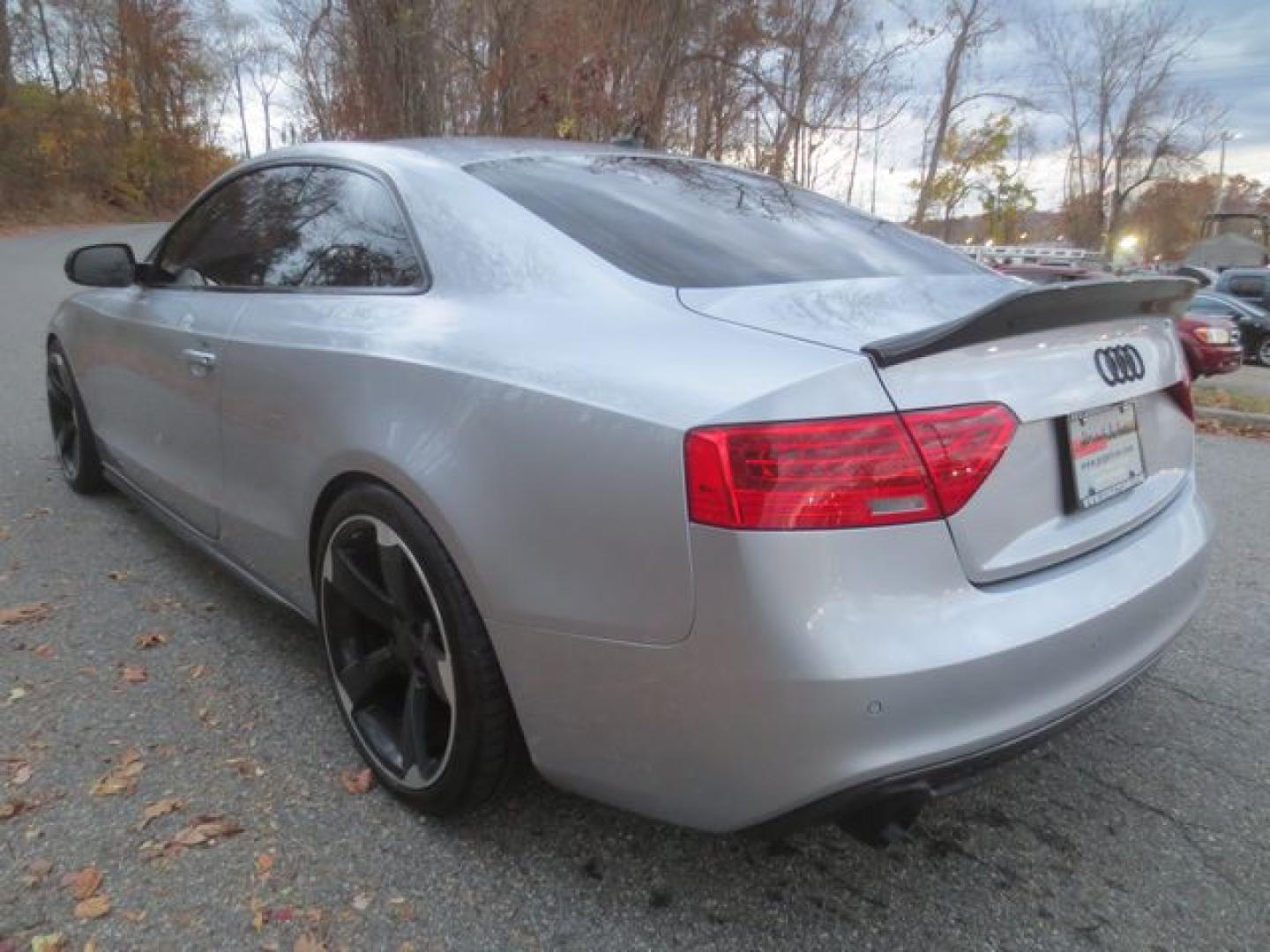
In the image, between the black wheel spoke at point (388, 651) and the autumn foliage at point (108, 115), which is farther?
the autumn foliage at point (108, 115)

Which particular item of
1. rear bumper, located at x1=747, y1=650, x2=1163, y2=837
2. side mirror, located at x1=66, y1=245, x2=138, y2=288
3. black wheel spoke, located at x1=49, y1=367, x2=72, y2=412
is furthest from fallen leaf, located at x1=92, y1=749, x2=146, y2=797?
black wheel spoke, located at x1=49, y1=367, x2=72, y2=412

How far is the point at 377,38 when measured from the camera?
9.53 meters

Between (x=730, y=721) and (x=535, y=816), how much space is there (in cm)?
79

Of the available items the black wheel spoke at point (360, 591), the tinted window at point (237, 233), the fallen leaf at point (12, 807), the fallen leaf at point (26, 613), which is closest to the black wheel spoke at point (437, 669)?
the black wheel spoke at point (360, 591)

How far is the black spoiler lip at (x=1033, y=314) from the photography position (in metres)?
1.50

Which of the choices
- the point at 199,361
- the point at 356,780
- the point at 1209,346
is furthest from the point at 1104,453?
the point at 1209,346

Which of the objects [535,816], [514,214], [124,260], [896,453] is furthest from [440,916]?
[124,260]

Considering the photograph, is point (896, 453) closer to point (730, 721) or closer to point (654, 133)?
point (730, 721)

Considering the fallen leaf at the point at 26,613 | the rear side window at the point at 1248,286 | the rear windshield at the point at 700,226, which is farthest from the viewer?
the rear side window at the point at 1248,286

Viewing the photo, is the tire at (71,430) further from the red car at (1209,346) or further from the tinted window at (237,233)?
A: the red car at (1209,346)

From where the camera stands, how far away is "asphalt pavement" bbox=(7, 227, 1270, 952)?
1760 millimetres

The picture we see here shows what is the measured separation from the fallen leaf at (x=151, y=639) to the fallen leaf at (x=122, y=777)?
0.64m

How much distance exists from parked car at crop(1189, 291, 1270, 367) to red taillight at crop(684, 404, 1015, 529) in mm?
17776

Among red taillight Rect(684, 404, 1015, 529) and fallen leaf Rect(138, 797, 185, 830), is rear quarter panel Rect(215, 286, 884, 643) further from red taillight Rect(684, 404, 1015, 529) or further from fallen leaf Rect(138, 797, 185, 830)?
fallen leaf Rect(138, 797, 185, 830)
